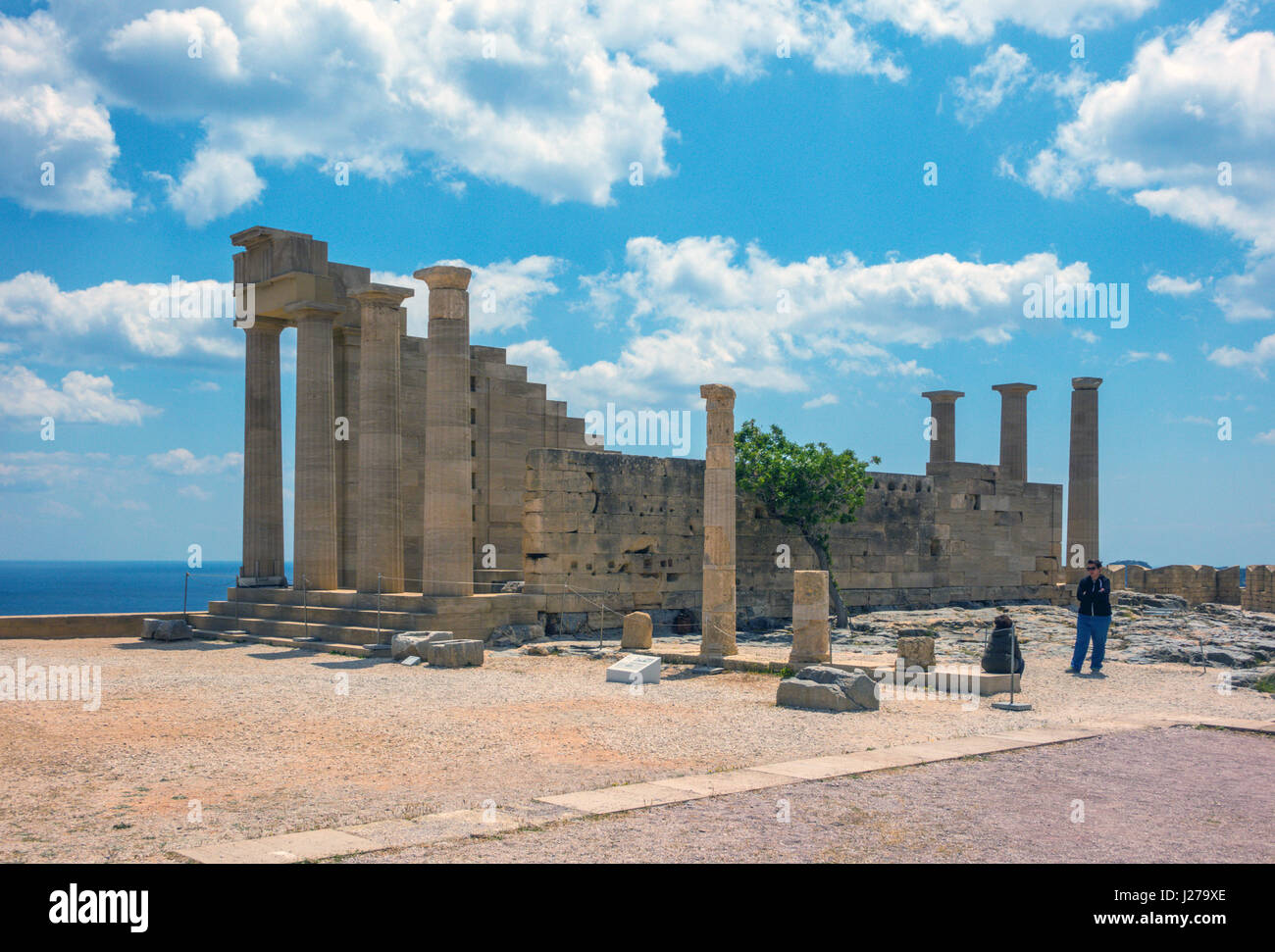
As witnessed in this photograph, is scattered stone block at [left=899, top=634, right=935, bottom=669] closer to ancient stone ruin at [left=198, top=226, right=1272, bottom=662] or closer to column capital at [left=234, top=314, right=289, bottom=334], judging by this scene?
ancient stone ruin at [left=198, top=226, right=1272, bottom=662]

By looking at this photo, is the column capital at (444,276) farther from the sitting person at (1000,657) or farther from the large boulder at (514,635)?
the sitting person at (1000,657)

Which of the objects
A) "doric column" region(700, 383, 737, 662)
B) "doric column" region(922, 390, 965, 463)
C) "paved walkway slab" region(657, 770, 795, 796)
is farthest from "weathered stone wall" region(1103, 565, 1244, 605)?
"paved walkway slab" region(657, 770, 795, 796)

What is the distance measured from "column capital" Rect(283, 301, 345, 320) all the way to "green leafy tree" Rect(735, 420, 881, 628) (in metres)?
9.18

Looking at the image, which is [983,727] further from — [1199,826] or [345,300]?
[345,300]

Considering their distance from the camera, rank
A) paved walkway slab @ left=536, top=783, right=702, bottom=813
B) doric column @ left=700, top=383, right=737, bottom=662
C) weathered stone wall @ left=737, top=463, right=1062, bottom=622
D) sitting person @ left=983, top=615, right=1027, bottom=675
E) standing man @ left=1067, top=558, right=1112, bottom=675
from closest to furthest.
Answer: paved walkway slab @ left=536, top=783, right=702, bottom=813 → sitting person @ left=983, top=615, right=1027, bottom=675 → standing man @ left=1067, top=558, right=1112, bottom=675 → doric column @ left=700, top=383, right=737, bottom=662 → weathered stone wall @ left=737, top=463, right=1062, bottom=622

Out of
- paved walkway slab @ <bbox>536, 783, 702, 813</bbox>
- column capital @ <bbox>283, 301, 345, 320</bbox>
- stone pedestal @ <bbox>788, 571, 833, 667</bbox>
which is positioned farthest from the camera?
column capital @ <bbox>283, 301, 345, 320</bbox>

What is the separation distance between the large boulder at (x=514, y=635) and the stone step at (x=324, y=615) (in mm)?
1301

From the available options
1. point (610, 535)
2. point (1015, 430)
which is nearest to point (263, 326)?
point (610, 535)

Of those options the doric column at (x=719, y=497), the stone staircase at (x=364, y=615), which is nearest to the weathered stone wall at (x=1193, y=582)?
the doric column at (x=719, y=497)

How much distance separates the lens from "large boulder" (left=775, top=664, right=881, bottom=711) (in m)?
11.9
